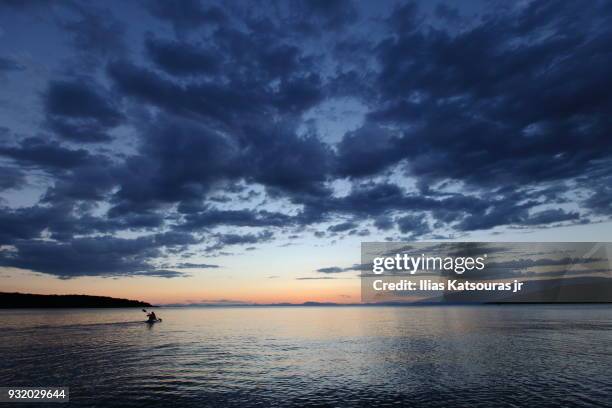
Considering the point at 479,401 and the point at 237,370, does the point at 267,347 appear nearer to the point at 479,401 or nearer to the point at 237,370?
the point at 237,370

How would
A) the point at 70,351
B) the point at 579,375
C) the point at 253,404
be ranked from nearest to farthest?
the point at 253,404
the point at 579,375
the point at 70,351

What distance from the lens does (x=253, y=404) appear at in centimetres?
3152

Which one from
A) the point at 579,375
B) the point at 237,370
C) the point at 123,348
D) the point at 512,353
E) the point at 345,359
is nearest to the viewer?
the point at 579,375

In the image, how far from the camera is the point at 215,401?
3253 cm

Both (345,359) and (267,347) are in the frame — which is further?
(267,347)

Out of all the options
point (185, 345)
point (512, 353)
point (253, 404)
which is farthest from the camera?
point (185, 345)

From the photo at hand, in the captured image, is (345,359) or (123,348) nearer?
(345,359)

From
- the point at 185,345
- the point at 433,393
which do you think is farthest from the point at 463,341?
the point at 185,345

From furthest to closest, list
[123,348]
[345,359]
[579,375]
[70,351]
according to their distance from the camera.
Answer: [123,348] → [70,351] → [345,359] → [579,375]

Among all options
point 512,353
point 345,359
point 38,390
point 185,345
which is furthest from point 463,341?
point 38,390

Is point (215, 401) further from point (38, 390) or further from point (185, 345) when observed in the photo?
point (185, 345)

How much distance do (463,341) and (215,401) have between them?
58671 mm

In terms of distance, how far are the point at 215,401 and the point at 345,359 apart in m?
26.5

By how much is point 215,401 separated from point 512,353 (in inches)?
1883
